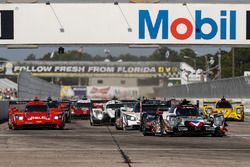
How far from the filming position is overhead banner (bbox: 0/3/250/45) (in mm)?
30938

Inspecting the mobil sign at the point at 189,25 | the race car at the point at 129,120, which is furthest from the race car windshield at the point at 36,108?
the mobil sign at the point at 189,25

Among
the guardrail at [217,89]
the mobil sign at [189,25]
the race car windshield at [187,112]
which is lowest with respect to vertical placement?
the race car windshield at [187,112]

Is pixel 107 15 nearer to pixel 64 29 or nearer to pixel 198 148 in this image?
pixel 64 29

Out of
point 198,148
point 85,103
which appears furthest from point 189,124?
point 85,103

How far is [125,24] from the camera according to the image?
31.1m

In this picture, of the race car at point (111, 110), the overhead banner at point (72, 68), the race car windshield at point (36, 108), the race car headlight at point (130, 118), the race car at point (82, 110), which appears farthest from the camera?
the overhead banner at point (72, 68)

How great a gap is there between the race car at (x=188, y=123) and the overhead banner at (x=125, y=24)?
570cm

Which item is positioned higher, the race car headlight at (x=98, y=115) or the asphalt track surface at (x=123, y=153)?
the race car headlight at (x=98, y=115)

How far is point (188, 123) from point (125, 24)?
278 inches

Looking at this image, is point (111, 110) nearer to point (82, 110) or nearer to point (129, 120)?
point (129, 120)

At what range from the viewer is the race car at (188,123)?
2556 centimetres

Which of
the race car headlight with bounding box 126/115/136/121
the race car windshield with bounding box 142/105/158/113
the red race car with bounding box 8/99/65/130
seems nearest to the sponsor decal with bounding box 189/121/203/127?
the race car windshield with bounding box 142/105/158/113

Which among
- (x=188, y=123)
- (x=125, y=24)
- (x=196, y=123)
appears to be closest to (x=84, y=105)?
(x=125, y=24)

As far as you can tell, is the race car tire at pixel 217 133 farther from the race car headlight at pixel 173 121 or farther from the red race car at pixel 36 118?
the red race car at pixel 36 118
